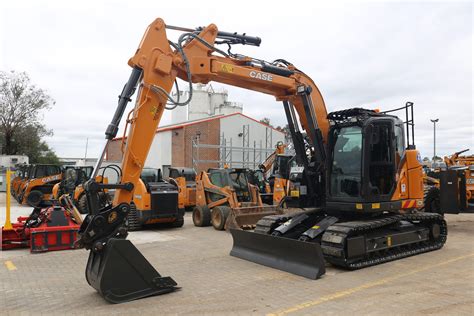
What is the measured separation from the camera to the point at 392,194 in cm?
772

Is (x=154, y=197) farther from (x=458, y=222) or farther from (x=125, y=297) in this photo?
(x=458, y=222)

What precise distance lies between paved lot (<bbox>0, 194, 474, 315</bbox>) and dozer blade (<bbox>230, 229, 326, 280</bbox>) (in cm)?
18

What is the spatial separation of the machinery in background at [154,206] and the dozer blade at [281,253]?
4507 millimetres

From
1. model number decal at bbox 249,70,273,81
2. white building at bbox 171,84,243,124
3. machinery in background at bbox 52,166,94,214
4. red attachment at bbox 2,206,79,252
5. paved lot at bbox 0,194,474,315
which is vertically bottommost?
paved lot at bbox 0,194,474,315

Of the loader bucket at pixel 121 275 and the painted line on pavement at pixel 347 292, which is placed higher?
the loader bucket at pixel 121 275

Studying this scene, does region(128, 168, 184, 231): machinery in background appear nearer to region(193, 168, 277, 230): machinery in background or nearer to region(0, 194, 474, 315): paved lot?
region(193, 168, 277, 230): machinery in background

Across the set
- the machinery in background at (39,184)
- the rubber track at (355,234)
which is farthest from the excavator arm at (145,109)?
the machinery in background at (39,184)

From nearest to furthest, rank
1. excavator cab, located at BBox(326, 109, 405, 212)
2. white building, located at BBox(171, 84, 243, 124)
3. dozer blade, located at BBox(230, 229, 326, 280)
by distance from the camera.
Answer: dozer blade, located at BBox(230, 229, 326, 280), excavator cab, located at BBox(326, 109, 405, 212), white building, located at BBox(171, 84, 243, 124)

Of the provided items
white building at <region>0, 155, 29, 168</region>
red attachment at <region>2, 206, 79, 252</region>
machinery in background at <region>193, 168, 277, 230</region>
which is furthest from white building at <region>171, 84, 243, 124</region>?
red attachment at <region>2, 206, 79, 252</region>

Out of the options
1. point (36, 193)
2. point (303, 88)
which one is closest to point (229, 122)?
point (36, 193)

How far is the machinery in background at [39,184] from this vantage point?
65.1 ft

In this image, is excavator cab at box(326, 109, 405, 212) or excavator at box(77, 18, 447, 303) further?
excavator cab at box(326, 109, 405, 212)

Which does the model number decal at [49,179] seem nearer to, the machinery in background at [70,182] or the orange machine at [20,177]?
the machinery in background at [70,182]

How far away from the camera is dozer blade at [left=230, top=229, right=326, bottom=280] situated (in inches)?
253
